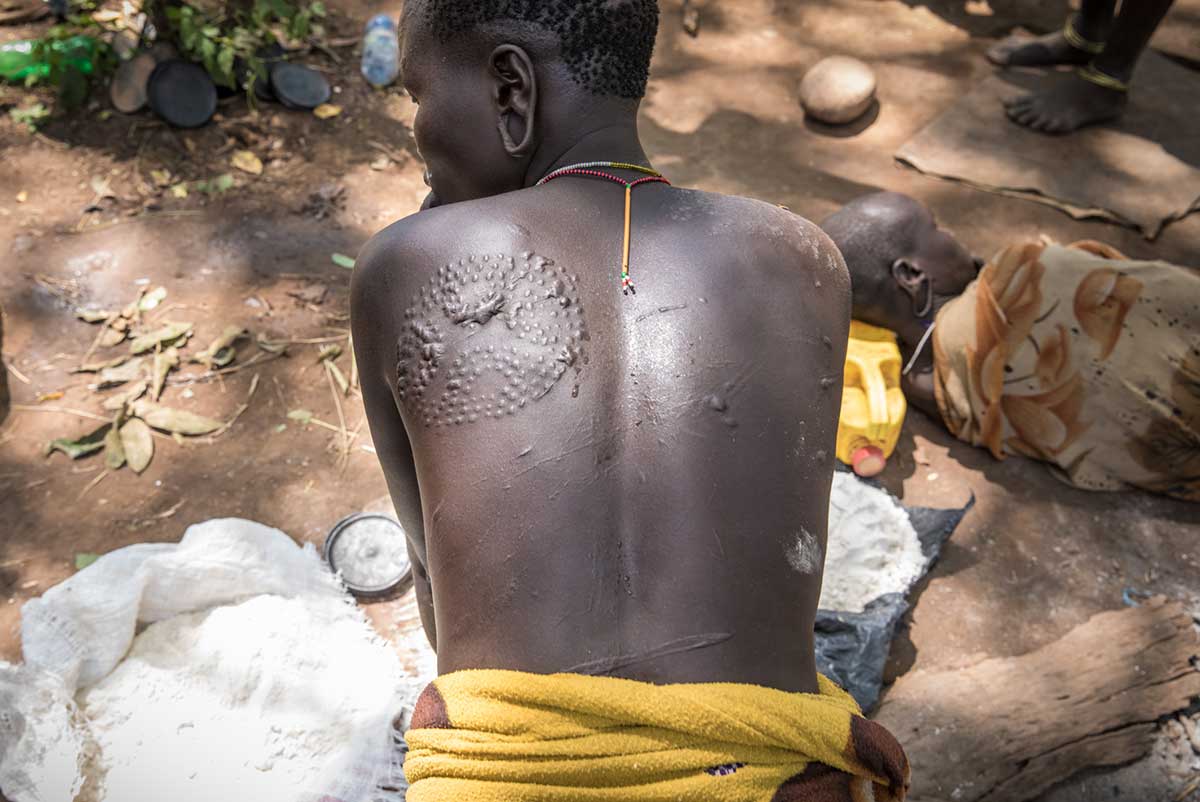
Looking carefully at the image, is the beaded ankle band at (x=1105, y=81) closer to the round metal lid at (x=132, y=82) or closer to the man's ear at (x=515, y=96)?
the man's ear at (x=515, y=96)

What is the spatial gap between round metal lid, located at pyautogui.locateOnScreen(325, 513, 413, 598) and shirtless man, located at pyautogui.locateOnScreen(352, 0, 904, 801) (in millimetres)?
1123

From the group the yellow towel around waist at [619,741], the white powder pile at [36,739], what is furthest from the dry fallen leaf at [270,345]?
the yellow towel around waist at [619,741]

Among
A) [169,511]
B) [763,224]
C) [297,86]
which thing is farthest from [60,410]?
[763,224]

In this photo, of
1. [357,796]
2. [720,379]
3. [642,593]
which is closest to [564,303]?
[720,379]

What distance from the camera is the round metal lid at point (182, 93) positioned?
4.06 metres

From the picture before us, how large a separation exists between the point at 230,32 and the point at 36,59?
2.74ft

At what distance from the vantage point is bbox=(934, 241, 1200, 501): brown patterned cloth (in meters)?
2.68

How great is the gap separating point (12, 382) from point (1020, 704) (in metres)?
3.29

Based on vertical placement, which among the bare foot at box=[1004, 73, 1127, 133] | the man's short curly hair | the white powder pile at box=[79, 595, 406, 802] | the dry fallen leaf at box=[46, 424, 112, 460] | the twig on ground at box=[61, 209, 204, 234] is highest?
the man's short curly hair

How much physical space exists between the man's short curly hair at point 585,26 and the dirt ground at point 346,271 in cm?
158

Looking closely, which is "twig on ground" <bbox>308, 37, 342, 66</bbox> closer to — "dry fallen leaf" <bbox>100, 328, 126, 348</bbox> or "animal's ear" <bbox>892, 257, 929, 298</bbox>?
"dry fallen leaf" <bbox>100, 328, 126, 348</bbox>

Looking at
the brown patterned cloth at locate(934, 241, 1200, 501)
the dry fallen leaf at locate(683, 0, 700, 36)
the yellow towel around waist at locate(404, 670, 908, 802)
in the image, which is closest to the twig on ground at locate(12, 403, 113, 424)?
the yellow towel around waist at locate(404, 670, 908, 802)

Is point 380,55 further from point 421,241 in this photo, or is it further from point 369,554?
point 421,241

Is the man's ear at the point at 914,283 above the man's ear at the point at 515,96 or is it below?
below
